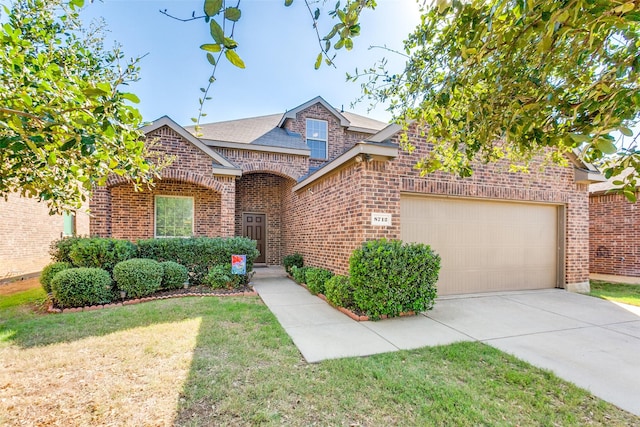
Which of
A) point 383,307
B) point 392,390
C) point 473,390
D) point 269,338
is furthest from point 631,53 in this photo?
point 269,338

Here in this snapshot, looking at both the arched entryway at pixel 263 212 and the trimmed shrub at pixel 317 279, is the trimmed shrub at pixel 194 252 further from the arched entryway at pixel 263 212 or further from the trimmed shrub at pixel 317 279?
the arched entryway at pixel 263 212

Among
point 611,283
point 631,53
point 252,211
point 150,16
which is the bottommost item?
point 611,283

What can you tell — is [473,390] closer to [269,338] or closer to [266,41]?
[269,338]

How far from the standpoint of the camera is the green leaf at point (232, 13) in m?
1.47

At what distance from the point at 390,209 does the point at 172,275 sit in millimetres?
5586

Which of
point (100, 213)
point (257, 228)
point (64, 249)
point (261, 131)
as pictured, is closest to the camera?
point (64, 249)

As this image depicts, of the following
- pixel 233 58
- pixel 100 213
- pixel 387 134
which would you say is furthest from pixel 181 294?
pixel 233 58

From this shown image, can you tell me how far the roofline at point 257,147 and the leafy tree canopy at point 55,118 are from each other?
22.7ft

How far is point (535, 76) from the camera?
304cm

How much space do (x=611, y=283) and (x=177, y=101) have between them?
13.1 m

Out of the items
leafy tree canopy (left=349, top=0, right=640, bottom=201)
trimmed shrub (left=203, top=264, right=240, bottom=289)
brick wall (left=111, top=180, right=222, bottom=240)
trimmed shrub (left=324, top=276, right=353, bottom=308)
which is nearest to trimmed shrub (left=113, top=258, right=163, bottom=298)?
trimmed shrub (left=203, top=264, right=240, bottom=289)

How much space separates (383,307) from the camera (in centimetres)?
543

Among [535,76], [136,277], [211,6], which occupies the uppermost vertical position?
[535,76]

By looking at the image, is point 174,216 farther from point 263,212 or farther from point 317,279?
point 317,279
